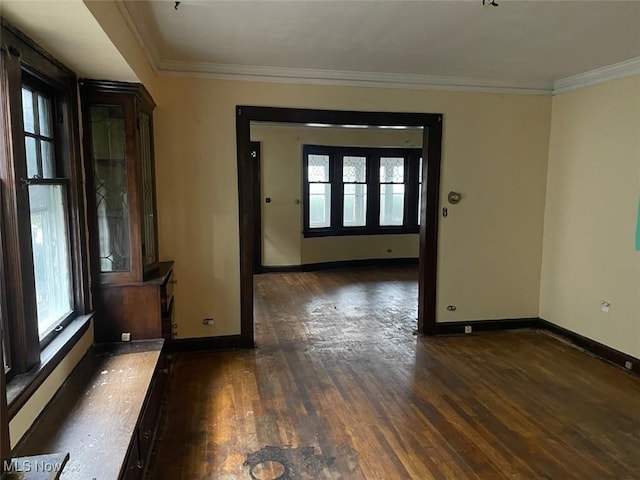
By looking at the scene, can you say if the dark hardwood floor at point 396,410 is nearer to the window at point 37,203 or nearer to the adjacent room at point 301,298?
the adjacent room at point 301,298

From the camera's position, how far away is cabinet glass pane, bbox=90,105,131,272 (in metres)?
3.03

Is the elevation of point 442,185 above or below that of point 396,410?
above

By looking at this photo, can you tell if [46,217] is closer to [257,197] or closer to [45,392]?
[45,392]

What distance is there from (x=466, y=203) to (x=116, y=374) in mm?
3523

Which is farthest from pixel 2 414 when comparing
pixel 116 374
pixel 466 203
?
pixel 466 203

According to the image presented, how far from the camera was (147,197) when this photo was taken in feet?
11.4

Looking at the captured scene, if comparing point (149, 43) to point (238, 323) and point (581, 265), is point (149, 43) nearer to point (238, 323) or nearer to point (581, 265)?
point (238, 323)

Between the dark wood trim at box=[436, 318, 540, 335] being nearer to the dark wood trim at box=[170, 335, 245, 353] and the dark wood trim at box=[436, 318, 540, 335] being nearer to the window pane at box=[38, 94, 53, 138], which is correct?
the dark wood trim at box=[170, 335, 245, 353]

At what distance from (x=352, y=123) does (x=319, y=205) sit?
3.88m

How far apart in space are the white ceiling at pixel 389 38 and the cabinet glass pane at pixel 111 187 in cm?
61

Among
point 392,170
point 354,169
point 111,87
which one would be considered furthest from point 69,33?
point 392,170

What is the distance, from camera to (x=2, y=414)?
4.72ft

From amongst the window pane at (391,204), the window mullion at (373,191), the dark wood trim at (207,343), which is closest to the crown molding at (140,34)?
the dark wood trim at (207,343)

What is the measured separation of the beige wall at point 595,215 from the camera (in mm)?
3748
